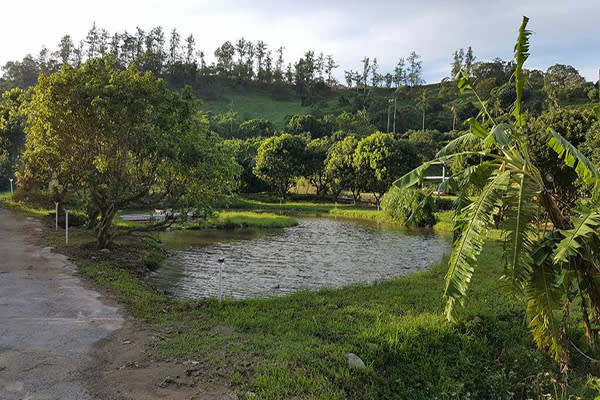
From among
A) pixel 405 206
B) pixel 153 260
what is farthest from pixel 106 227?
pixel 405 206

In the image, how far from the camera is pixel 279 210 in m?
51.3

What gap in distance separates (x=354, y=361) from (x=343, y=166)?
48.1 metres

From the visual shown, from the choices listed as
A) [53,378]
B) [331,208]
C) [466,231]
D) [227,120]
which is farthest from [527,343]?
[227,120]

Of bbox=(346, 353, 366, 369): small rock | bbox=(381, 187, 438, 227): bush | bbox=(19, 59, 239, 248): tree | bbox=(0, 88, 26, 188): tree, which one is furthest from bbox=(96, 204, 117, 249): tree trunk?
bbox=(381, 187, 438, 227): bush

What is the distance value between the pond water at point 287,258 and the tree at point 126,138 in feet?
10.7

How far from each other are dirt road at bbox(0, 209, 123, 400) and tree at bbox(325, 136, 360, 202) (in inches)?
1652

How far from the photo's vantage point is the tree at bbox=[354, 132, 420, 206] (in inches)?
1971

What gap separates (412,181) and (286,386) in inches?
179

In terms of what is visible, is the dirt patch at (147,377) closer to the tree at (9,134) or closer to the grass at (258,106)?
the tree at (9,134)

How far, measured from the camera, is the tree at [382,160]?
5006 centimetres

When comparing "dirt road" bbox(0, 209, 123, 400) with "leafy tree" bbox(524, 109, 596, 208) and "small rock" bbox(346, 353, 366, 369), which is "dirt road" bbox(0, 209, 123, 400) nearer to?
"small rock" bbox(346, 353, 366, 369)

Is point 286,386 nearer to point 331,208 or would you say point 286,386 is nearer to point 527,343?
point 527,343

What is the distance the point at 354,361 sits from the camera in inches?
311

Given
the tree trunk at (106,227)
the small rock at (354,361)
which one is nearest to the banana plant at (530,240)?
the small rock at (354,361)
